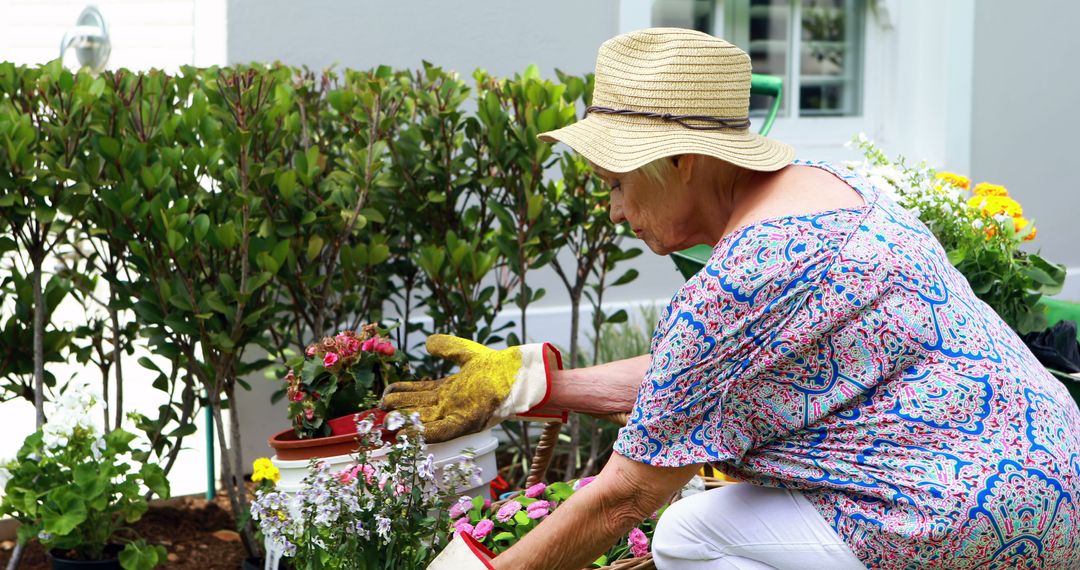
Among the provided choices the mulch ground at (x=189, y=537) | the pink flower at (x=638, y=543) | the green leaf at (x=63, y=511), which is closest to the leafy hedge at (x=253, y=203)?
the mulch ground at (x=189, y=537)

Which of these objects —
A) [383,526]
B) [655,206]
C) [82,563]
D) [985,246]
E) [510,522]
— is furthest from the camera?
[82,563]

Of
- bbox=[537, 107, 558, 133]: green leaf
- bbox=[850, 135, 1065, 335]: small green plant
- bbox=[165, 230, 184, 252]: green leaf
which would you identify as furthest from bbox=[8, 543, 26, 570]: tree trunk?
bbox=[850, 135, 1065, 335]: small green plant

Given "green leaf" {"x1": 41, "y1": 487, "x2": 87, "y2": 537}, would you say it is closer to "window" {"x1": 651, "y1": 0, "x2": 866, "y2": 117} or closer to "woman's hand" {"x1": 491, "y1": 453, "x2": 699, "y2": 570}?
"woman's hand" {"x1": 491, "y1": 453, "x2": 699, "y2": 570}

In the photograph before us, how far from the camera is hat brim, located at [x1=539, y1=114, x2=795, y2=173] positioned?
1897mm

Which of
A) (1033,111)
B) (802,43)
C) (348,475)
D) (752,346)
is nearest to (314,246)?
(348,475)

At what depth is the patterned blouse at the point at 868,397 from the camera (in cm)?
180

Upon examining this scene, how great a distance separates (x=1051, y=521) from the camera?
184 cm

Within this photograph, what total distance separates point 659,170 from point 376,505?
0.83 m

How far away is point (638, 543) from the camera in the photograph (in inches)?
95.6

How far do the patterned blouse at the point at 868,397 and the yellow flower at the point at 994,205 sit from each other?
134 cm

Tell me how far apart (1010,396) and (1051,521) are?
0.68 feet

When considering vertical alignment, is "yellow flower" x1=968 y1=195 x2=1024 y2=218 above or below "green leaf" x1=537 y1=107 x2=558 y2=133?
below

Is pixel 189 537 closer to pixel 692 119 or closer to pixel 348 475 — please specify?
pixel 348 475

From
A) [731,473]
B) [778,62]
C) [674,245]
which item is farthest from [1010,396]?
[778,62]
